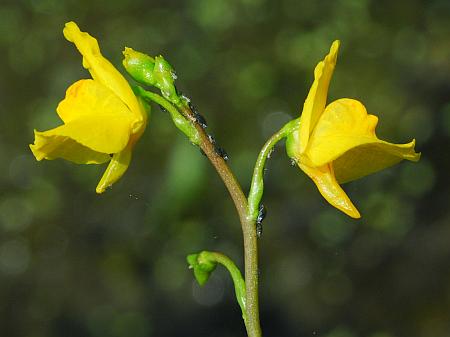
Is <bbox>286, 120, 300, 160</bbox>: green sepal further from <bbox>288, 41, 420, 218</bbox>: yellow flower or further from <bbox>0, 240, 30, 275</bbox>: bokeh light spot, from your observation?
<bbox>0, 240, 30, 275</bbox>: bokeh light spot

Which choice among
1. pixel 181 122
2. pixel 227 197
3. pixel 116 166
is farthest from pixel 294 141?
pixel 227 197

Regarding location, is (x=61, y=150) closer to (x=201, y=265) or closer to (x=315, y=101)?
(x=201, y=265)

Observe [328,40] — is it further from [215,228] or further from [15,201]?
[15,201]

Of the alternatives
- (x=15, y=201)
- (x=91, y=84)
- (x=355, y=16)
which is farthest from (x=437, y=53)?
(x=91, y=84)

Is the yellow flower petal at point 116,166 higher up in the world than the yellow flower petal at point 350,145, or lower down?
higher up

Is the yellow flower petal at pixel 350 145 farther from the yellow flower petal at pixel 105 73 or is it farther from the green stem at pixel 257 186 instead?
the yellow flower petal at pixel 105 73

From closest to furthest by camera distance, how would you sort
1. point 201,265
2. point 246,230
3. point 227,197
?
point 246,230 < point 201,265 < point 227,197

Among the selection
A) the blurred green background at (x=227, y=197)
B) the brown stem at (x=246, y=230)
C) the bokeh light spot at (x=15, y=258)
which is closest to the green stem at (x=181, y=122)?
the brown stem at (x=246, y=230)
